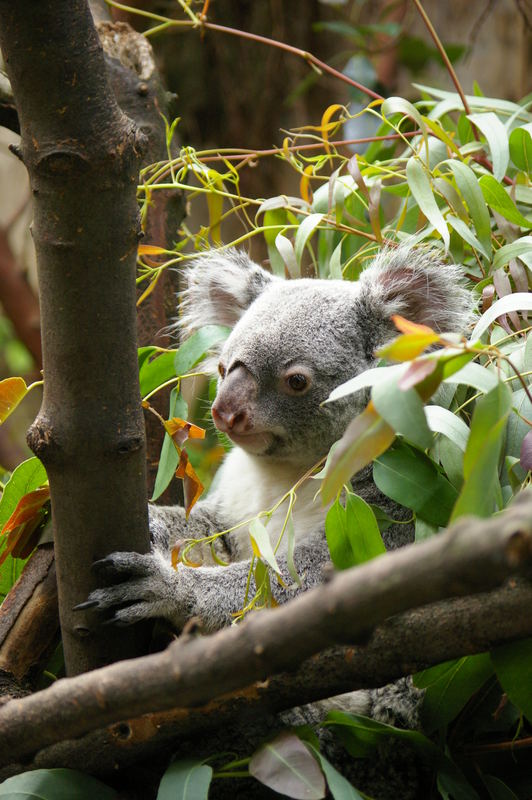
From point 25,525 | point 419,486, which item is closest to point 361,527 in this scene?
point 419,486

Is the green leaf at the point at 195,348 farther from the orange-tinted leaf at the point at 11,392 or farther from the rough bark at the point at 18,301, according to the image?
the rough bark at the point at 18,301

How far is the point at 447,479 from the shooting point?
6.20 ft

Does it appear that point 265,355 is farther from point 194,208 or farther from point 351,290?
point 194,208

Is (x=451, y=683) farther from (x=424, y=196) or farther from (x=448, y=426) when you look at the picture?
(x=424, y=196)

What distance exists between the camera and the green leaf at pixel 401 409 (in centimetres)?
121

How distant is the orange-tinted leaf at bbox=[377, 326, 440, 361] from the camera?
1.17 m

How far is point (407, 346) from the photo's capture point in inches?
46.2

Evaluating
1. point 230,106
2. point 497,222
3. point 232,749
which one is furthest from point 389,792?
point 230,106

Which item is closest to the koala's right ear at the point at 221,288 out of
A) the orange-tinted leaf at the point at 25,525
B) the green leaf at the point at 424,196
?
Answer: the green leaf at the point at 424,196

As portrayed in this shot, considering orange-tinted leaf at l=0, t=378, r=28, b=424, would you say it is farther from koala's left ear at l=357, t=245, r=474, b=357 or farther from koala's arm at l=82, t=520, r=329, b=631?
koala's left ear at l=357, t=245, r=474, b=357

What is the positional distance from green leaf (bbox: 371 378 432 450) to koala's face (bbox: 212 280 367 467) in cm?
99

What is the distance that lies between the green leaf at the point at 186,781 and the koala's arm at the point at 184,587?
11.9 inches

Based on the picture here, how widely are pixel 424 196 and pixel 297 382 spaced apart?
0.57 m

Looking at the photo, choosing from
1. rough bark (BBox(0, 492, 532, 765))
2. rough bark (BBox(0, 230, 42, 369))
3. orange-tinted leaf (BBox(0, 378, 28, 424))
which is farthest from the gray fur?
rough bark (BBox(0, 230, 42, 369))
